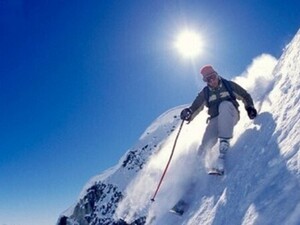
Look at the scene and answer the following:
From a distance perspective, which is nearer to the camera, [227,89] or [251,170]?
[251,170]

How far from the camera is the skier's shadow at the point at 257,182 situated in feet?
19.4

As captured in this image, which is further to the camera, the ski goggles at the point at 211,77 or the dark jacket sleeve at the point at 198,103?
the dark jacket sleeve at the point at 198,103

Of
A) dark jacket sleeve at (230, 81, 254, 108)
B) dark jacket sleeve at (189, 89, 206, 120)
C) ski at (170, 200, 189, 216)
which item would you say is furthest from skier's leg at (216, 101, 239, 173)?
ski at (170, 200, 189, 216)

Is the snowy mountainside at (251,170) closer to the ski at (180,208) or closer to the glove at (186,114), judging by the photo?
the ski at (180,208)

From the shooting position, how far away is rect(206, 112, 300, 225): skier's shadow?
5918 mm

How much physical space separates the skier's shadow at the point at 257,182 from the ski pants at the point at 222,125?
15.4 inches

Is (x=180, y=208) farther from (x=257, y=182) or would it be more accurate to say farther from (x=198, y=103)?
(x=257, y=182)

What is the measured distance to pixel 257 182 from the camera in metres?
7.07

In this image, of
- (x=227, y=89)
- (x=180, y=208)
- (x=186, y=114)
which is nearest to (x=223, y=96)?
(x=227, y=89)

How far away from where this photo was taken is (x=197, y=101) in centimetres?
1134

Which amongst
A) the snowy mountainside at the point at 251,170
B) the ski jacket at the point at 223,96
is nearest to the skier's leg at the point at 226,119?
the ski jacket at the point at 223,96

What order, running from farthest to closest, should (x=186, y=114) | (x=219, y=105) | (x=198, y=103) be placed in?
(x=186, y=114), (x=198, y=103), (x=219, y=105)

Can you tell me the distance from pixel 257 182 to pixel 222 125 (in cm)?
270

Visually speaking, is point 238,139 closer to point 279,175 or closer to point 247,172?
point 247,172
